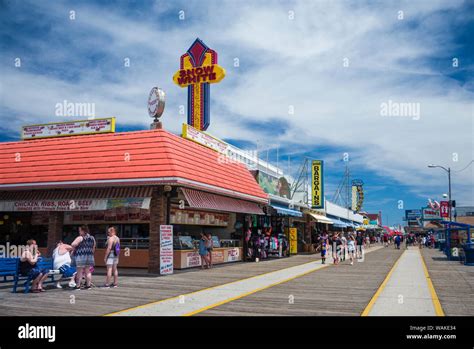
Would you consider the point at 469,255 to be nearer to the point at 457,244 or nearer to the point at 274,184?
the point at 457,244

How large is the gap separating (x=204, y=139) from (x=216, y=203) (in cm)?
414

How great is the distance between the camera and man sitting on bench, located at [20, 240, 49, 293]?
11.6 metres

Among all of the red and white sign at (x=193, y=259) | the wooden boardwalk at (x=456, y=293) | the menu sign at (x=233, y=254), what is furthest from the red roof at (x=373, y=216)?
the wooden boardwalk at (x=456, y=293)

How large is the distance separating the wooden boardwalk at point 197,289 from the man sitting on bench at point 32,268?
49 centimetres

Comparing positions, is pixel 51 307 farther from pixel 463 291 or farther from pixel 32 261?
pixel 463 291

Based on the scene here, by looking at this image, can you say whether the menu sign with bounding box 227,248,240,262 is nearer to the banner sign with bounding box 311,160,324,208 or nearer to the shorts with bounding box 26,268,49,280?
the shorts with bounding box 26,268,49,280

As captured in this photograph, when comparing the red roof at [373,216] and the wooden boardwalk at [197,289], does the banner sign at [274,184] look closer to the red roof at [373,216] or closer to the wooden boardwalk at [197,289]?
the wooden boardwalk at [197,289]

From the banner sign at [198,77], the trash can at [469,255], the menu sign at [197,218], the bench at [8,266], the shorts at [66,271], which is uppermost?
the banner sign at [198,77]

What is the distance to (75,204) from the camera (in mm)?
18188

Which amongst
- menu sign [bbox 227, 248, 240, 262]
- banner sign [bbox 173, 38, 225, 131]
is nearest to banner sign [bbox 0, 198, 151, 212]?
menu sign [bbox 227, 248, 240, 262]

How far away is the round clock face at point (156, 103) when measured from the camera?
19.9 metres

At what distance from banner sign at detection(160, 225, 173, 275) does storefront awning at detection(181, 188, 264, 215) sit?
164 centimetres
